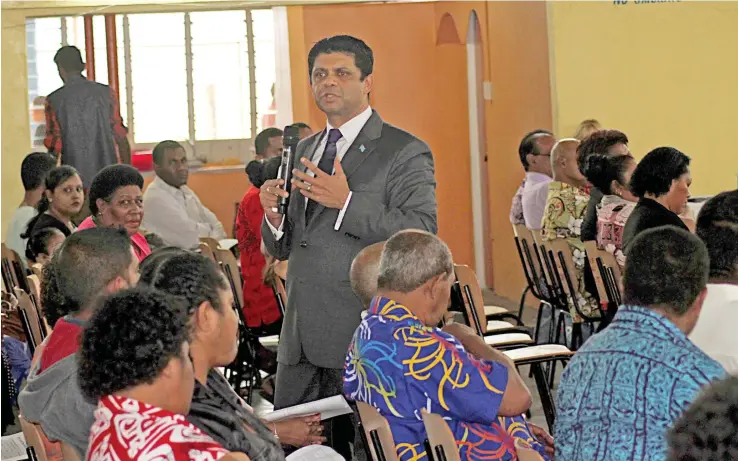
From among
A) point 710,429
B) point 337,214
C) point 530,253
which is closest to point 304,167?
point 337,214

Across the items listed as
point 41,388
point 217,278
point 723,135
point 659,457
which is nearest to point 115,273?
point 41,388

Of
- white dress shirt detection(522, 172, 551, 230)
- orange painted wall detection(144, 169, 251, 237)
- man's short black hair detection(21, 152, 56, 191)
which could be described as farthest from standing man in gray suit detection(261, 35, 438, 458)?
orange painted wall detection(144, 169, 251, 237)

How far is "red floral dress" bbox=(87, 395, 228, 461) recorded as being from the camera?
6.19 ft

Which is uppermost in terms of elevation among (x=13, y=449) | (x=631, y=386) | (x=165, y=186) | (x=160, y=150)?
(x=160, y=150)

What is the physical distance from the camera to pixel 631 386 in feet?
7.75

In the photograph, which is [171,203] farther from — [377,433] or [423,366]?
[377,433]

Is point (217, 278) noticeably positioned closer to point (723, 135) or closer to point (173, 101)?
point (723, 135)

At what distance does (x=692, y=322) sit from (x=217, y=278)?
105 centimetres

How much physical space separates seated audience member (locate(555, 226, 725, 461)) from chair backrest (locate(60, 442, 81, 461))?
1.06 m

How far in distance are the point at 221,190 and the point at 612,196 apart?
573 centimetres

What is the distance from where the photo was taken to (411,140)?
10.8 feet

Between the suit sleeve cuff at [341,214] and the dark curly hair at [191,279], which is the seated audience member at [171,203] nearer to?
the suit sleeve cuff at [341,214]

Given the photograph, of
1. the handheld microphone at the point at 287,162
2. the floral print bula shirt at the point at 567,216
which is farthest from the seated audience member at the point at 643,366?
the floral print bula shirt at the point at 567,216

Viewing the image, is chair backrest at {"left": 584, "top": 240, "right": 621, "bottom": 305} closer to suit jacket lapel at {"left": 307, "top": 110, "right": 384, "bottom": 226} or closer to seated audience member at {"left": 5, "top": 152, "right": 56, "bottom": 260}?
suit jacket lapel at {"left": 307, "top": 110, "right": 384, "bottom": 226}
